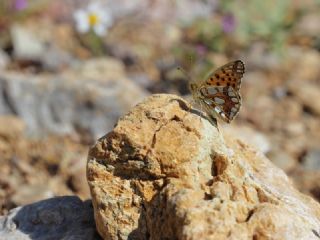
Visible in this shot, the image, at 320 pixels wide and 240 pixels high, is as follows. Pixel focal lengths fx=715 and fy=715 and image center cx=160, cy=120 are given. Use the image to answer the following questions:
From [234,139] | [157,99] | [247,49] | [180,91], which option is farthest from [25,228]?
[247,49]

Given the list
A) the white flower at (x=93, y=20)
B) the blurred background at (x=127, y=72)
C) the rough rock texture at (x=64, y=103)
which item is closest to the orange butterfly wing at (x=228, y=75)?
the blurred background at (x=127, y=72)

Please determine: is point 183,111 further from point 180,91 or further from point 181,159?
point 180,91

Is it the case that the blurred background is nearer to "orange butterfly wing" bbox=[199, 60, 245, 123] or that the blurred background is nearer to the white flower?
the white flower

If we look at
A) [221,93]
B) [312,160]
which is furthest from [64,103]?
[221,93]

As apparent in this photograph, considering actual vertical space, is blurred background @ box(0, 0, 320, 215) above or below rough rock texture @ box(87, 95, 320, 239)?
above

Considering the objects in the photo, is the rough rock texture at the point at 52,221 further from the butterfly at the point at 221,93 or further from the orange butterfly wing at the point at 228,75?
the orange butterfly wing at the point at 228,75

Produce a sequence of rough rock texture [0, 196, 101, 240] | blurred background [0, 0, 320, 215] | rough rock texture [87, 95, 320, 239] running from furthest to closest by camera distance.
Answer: blurred background [0, 0, 320, 215] < rough rock texture [0, 196, 101, 240] < rough rock texture [87, 95, 320, 239]

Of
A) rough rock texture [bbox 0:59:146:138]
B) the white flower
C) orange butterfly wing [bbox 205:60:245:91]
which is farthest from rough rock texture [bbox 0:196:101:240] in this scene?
the white flower
